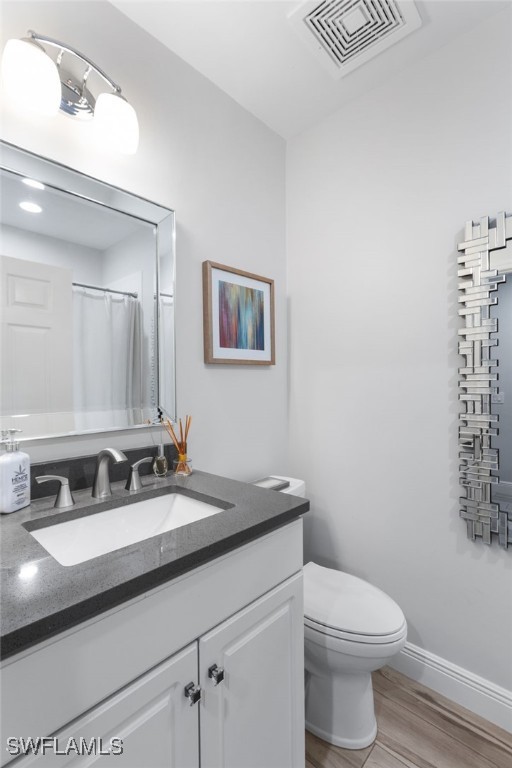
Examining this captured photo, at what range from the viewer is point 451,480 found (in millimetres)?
1498

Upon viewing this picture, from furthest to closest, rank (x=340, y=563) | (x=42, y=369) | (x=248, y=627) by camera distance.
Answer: (x=340, y=563)
(x=42, y=369)
(x=248, y=627)

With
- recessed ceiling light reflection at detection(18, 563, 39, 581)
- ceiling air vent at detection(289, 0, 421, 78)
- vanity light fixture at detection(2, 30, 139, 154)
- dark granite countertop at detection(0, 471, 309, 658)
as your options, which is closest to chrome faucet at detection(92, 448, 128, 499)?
dark granite countertop at detection(0, 471, 309, 658)

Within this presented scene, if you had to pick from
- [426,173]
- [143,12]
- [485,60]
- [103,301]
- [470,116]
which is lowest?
[103,301]

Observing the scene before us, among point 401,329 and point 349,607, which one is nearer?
point 349,607

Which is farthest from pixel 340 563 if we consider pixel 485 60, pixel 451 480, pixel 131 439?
pixel 485 60

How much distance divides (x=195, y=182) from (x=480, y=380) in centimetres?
135

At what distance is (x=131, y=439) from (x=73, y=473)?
22 centimetres

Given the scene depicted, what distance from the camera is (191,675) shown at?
758 mm

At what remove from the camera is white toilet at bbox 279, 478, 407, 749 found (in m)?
1.21

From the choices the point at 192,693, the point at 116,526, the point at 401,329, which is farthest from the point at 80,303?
the point at 401,329

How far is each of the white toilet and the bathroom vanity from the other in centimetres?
23

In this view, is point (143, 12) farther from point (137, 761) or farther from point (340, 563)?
point (340, 563)

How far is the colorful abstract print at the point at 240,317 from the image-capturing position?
166 centimetres

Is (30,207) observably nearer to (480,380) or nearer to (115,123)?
(115,123)
